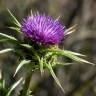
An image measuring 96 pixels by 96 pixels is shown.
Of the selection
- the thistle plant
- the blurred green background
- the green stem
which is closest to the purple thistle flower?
the thistle plant

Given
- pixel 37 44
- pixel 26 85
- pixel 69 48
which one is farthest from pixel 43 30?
pixel 69 48

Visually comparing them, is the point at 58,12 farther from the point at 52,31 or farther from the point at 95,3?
the point at 52,31

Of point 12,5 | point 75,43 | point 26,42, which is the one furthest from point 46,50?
point 12,5

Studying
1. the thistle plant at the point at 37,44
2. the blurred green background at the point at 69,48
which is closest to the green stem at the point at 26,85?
the thistle plant at the point at 37,44

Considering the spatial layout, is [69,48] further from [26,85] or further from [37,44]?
[26,85]

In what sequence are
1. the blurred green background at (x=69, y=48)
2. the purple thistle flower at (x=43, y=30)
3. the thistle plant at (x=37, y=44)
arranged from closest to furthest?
the thistle plant at (x=37, y=44), the purple thistle flower at (x=43, y=30), the blurred green background at (x=69, y=48)

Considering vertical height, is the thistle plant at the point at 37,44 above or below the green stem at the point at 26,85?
above

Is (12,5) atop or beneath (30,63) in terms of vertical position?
atop

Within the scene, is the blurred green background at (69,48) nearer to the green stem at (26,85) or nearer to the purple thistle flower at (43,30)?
the purple thistle flower at (43,30)
